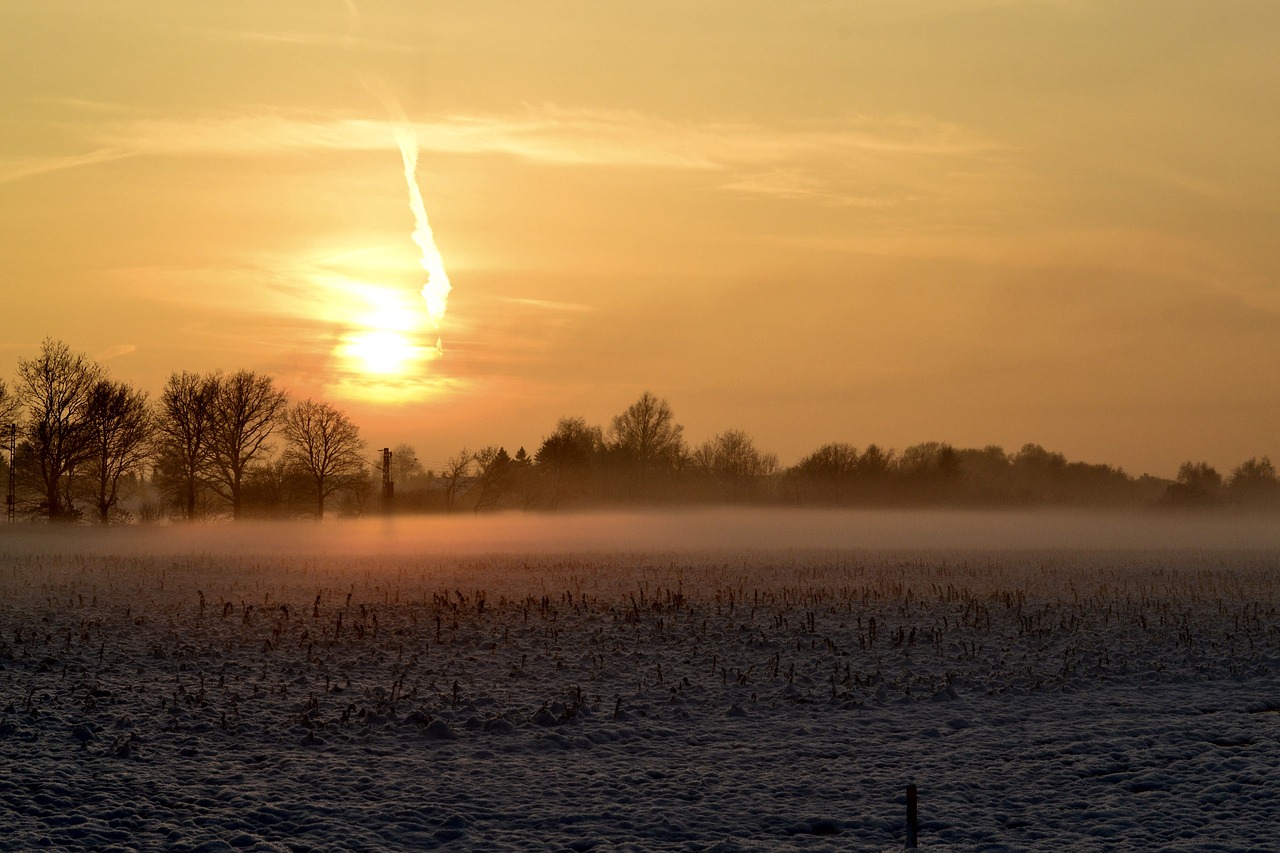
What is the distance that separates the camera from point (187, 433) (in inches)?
3413

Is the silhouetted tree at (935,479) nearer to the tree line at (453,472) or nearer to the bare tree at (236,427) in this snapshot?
the tree line at (453,472)

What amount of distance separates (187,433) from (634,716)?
3138 inches

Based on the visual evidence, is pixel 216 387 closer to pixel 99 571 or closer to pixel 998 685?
pixel 99 571

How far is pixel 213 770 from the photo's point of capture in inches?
516

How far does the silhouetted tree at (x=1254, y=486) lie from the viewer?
14327 centimetres

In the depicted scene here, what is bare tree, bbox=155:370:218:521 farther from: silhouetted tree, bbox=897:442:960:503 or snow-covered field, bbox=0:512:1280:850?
silhouetted tree, bbox=897:442:960:503

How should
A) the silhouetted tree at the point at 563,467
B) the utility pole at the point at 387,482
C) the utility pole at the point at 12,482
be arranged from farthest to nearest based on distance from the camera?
the silhouetted tree at the point at 563,467
the utility pole at the point at 387,482
the utility pole at the point at 12,482

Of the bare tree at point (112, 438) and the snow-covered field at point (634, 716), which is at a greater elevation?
the bare tree at point (112, 438)

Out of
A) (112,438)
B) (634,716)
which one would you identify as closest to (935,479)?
(112,438)

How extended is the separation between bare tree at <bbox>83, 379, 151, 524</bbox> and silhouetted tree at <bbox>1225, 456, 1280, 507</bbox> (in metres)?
127

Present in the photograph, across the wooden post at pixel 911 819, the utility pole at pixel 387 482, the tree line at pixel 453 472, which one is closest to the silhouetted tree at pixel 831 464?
the tree line at pixel 453 472

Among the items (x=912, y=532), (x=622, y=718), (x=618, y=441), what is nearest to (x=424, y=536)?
(x=912, y=532)

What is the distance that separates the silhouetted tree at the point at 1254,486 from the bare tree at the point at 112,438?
127 m

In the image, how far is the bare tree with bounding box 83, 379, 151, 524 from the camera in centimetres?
7975
